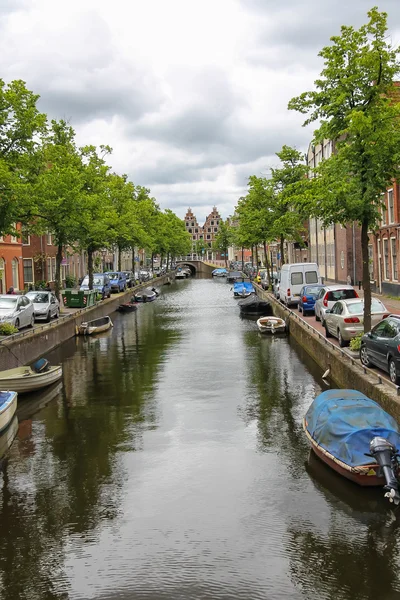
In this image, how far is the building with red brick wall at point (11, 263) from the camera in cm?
4675

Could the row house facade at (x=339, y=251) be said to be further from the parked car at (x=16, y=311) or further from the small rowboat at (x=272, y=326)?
the parked car at (x=16, y=311)

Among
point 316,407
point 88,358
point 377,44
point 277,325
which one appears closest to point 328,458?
point 316,407

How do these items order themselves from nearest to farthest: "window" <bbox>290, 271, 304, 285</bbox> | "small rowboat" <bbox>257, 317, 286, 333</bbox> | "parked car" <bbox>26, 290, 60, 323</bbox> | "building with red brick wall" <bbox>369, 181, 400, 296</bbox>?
"parked car" <bbox>26, 290, 60, 323</bbox>
"small rowboat" <bbox>257, 317, 286, 333</bbox>
"window" <bbox>290, 271, 304, 285</bbox>
"building with red brick wall" <bbox>369, 181, 400, 296</bbox>

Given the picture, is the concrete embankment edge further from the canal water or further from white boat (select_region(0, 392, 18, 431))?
white boat (select_region(0, 392, 18, 431))

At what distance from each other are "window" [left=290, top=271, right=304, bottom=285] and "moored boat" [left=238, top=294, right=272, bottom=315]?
21.5 feet

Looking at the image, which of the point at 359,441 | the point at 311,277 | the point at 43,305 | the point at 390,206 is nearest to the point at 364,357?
the point at 359,441

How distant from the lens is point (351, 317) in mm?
21266

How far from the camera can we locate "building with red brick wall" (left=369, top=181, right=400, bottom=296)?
38.4 meters

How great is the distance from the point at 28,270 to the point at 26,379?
127 ft

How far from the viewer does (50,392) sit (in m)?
20.9

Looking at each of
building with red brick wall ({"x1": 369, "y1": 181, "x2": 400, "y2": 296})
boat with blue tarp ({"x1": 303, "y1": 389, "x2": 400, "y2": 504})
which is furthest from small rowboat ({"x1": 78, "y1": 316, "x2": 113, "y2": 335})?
boat with blue tarp ({"x1": 303, "y1": 389, "x2": 400, "y2": 504})

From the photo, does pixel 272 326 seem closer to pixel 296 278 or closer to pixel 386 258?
pixel 296 278

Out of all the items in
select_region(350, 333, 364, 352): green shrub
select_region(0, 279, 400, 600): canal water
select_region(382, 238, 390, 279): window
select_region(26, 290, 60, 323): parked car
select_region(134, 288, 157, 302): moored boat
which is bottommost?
select_region(0, 279, 400, 600): canal water

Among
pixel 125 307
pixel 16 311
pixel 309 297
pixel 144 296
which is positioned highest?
pixel 16 311
